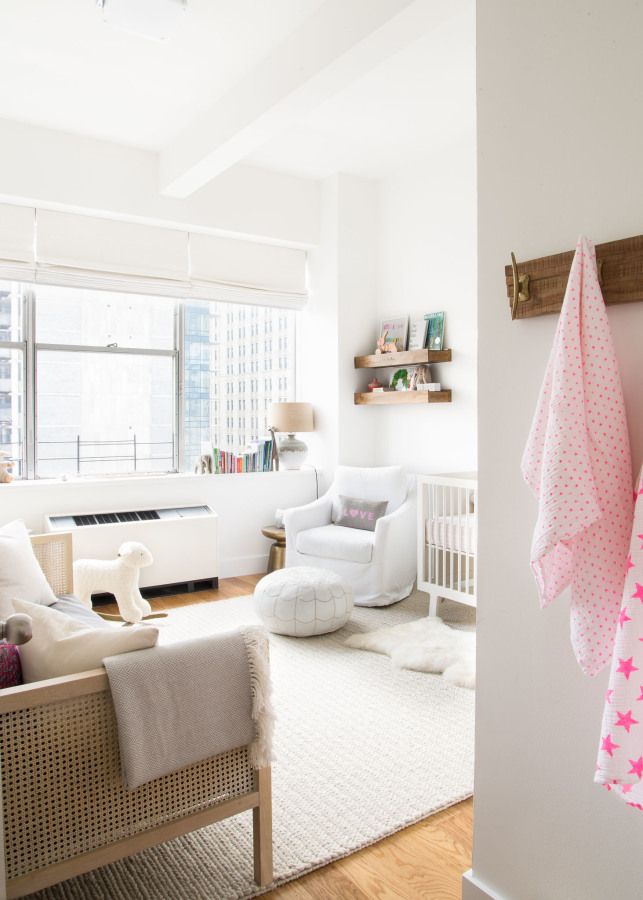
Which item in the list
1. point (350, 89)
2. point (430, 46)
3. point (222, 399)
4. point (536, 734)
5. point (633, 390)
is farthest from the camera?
point (222, 399)

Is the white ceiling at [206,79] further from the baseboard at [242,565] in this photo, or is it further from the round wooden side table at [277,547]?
the baseboard at [242,565]

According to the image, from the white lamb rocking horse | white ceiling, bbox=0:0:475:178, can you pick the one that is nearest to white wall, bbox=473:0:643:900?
white ceiling, bbox=0:0:475:178

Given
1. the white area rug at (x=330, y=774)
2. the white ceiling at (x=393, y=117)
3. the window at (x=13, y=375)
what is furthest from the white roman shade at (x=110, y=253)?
the white area rug at (x=330, y=774)

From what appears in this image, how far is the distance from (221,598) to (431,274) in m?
2.56

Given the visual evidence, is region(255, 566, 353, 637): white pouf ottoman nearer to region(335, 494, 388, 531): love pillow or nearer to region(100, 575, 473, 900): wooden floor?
region(335, 494, 388, 531): love pillow

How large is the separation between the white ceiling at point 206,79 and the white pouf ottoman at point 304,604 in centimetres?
251

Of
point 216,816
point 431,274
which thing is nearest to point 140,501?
point 431,274

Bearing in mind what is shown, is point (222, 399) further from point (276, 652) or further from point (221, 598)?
point (276, 652)

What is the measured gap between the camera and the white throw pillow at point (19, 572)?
7.95 feet

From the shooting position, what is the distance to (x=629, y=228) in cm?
127

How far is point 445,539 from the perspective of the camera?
12.0 ft

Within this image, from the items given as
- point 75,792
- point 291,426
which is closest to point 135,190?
point 291,426

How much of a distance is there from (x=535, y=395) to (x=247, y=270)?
392 centimetres

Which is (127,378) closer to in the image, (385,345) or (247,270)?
(247,270)
